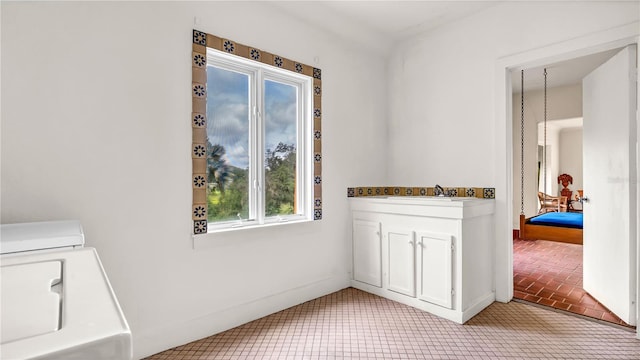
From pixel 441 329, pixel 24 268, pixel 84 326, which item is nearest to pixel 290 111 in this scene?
pixel 441 329

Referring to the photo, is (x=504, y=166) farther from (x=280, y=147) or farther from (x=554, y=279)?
(x=280, y=147)

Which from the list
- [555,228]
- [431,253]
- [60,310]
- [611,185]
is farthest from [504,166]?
[60,310]

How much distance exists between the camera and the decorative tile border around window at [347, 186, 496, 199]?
3077 mm

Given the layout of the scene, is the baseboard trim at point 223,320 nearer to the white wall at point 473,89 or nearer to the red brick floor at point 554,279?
the white wall at point 473,89

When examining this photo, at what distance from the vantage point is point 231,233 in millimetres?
2539

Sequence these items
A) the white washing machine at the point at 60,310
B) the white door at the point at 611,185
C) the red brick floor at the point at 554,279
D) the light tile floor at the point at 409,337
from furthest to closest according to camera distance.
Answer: the red brick floor at the point at 554,279 < the white door at the point at 611,185 < the light tile floor at the point at 409,337 < the white washing machine at the point at 60,310

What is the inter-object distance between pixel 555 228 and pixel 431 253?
244 centimetres

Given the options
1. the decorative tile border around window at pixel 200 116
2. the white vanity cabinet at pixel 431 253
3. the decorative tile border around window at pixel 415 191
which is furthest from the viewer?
the decorative tile border around window at pixel 415 191

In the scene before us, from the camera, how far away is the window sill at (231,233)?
239 centimetres

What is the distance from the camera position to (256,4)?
2.69 m

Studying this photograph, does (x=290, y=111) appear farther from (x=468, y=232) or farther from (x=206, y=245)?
(x=468, y=232)

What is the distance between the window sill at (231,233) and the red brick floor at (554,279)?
237 centimetres

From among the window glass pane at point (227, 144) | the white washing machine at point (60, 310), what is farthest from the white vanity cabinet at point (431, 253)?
the white washing machine at point (60, 310)

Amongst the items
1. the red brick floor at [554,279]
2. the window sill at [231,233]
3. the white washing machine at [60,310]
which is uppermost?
the white washing machine at [60,310]
